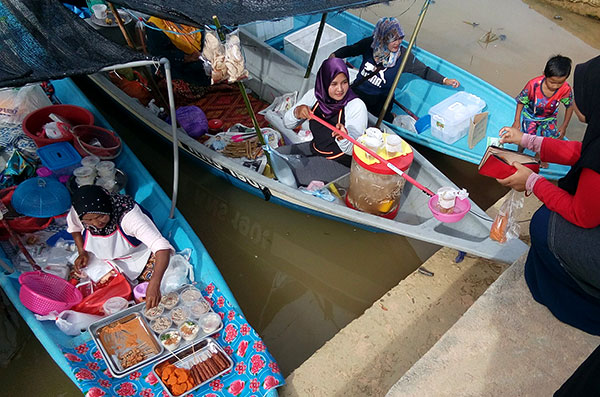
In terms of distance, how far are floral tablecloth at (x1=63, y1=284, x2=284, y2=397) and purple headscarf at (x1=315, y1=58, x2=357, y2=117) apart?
78.7 inches

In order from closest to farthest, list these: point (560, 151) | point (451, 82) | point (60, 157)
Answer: point (560, 151) < point (60, 157) < point (451, 82)

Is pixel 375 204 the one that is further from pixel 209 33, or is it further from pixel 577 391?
pixel 577 391

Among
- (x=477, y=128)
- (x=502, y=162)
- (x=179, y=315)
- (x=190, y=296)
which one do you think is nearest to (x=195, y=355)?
(x=179, y=315)

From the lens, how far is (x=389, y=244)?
4387 mm

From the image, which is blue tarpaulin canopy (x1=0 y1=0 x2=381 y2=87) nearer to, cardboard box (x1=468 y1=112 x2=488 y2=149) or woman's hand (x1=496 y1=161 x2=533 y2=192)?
woman's hand (x1=496 y1=161 x2=533 y2=192)

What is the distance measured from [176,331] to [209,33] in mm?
2110

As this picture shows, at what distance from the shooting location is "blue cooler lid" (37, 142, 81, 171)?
3990 millimetres

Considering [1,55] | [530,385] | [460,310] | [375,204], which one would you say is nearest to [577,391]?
[530,385]

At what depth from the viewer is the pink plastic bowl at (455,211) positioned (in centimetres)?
337

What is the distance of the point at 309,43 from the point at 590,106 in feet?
13.8

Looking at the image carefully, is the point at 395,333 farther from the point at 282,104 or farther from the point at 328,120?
the point at 282,104

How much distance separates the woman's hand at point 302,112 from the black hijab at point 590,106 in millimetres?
2188

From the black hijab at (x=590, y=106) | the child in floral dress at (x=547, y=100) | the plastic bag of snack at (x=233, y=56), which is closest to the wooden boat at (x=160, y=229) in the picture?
the plastic bag of snack at (x=233, y=56)

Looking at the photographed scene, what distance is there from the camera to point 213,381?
2926 mm
